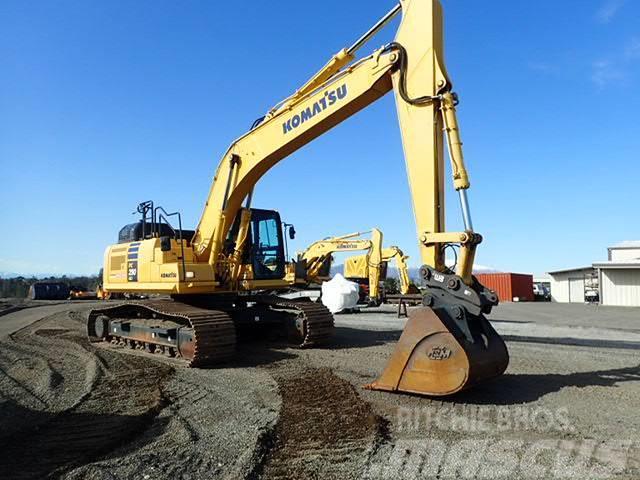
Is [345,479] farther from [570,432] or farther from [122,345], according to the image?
[122,345]

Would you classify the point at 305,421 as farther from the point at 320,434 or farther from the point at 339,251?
the point at 339,251

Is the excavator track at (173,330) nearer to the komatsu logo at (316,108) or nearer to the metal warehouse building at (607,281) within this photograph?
the komatsu logo at (316,108)

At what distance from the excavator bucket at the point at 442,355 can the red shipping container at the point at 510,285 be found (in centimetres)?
3818

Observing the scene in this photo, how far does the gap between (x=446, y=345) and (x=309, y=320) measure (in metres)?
4.89

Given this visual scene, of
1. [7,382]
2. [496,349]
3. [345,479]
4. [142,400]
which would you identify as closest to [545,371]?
[496,349]

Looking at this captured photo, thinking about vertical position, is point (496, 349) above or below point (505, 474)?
above

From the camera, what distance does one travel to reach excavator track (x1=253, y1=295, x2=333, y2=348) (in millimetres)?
10993

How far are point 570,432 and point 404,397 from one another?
6.47 ft

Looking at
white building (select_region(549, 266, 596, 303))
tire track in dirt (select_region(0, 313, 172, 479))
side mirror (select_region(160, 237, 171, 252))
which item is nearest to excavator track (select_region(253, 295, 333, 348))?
side mirror (select_region(160, 237, 171, 252))

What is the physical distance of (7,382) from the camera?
8.11 m

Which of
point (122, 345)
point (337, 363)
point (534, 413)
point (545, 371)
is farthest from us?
point (122, 345)

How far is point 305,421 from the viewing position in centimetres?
586

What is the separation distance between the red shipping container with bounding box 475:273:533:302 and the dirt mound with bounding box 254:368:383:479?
38597mm

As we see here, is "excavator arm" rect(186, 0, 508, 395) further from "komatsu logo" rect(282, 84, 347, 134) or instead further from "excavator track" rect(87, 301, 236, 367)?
"excavator track" rect(87, 301, 236, 367)
